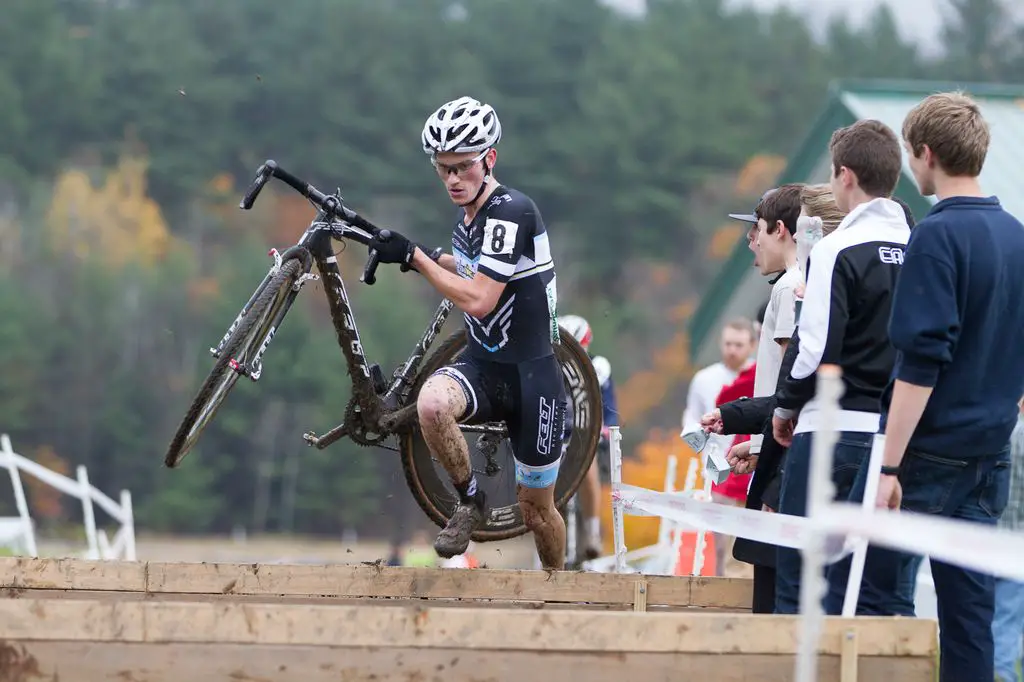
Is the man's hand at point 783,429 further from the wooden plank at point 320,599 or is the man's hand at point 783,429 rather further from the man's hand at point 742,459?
the wooden plank at point 320,599

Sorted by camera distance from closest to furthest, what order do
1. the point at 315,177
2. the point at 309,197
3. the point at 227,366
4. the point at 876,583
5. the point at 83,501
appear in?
1. the point at 876,583
2. the point at 227,366
3. the point at 309,197
4. the point at 83,501
5. the point at 315,177

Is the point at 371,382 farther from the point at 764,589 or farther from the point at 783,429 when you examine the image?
the point at 783,429

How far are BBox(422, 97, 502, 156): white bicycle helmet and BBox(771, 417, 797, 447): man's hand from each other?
1.96 metres

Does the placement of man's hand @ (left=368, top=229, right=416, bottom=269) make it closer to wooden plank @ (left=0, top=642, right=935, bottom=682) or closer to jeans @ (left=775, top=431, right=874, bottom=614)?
jeans @ (left=775, top=431, right=874, bottom=614)

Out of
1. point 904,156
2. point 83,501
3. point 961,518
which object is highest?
point 904,156

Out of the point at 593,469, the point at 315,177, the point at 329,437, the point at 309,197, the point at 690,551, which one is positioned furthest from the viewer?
the point at 315,177

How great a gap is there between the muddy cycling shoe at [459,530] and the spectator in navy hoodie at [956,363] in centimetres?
229

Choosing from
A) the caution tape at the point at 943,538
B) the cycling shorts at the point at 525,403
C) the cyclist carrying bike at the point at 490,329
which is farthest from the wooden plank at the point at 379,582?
the caution tape at the point at 943,538

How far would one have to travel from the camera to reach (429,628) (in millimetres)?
4672

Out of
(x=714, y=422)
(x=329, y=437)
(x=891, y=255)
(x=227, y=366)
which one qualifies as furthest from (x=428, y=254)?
(x=891, y=255)

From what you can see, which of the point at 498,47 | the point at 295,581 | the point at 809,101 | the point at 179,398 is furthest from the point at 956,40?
the point at 295,581

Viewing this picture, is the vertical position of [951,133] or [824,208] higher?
[951,133]

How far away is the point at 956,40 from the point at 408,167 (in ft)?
118

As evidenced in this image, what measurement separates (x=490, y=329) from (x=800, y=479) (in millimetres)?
1963
